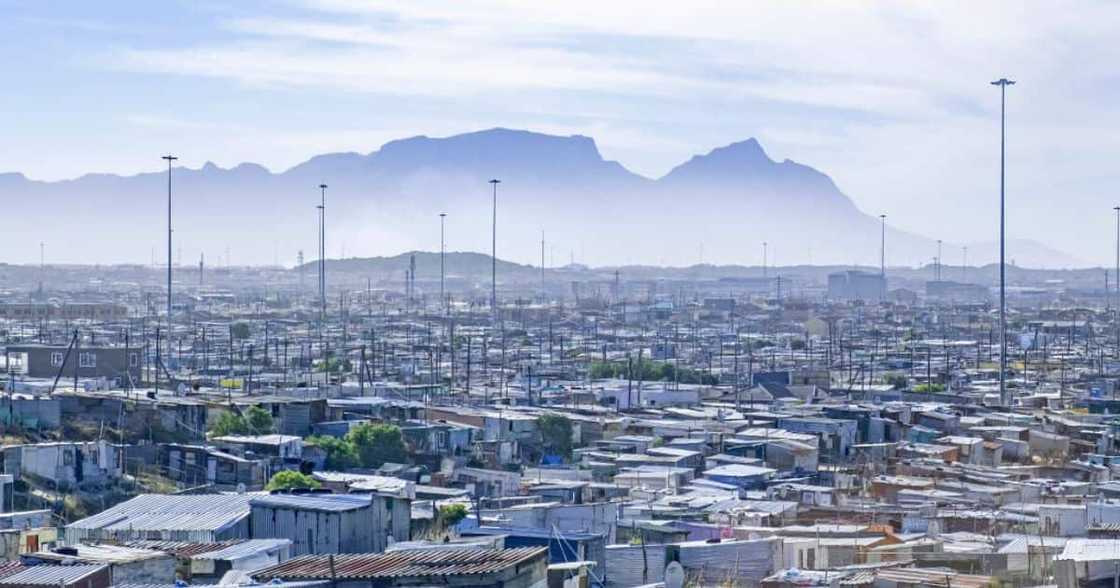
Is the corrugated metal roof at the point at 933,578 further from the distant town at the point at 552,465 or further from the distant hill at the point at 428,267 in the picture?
the distant hill at the point at 428,267

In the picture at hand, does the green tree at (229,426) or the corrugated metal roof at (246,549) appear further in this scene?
the green tree at (229,426)

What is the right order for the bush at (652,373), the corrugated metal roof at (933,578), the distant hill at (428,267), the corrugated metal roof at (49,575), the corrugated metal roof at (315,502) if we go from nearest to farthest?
the corrugated metal roof at (49,575)
the corrugated metal roof at (933,578)
the corrugated metal roof at (315,502)
the bush at (652,373)
the distant hill at (428,267)

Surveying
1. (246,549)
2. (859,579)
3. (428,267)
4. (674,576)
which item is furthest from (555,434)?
(428,267)

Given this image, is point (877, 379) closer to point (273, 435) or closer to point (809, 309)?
point (273, 435)

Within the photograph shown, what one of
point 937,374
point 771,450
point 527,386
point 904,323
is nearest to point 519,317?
point 904,323

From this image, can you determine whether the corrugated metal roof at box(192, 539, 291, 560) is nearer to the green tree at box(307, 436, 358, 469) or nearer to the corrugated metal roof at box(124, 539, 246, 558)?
the corrugated metal roof at box(124, 539, 246, 558)

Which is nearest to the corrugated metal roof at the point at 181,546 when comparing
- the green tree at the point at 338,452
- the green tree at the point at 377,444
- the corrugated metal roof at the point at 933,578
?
the corrugated metal roof at the point at 933,578

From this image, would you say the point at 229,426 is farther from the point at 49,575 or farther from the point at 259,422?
the point at 49,575
